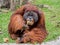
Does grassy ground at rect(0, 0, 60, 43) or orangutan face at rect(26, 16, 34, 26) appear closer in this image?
orangutan face at rect(26, 16, 34, 26)

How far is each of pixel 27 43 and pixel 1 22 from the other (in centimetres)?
170

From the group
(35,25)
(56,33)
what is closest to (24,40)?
(35,25)

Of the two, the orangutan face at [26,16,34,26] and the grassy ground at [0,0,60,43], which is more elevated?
the orangutan face at [26,16,34,26]

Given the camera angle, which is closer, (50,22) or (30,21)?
(30,21)

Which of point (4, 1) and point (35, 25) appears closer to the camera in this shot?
point (35, 25)

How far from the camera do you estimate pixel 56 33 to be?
5867mm

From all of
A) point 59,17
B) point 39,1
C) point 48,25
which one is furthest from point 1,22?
point 39,1

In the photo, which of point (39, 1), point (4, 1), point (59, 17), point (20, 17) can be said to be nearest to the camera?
point (20, 17)

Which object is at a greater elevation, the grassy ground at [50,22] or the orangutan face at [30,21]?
the orangutan face at [30,21]

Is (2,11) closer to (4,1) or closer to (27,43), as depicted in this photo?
(4,1)

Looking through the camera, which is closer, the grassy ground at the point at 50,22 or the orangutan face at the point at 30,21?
the orangutan face at the point at 30,21

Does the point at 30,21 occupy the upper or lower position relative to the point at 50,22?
upper

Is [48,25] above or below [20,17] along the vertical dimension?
below

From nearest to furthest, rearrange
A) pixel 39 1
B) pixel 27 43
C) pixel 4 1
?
1. pixel 27 43
2. pixel 4 1
3. pixel 39 1
